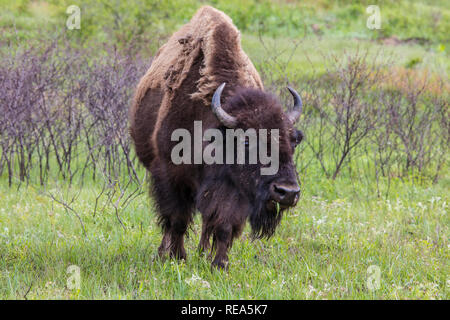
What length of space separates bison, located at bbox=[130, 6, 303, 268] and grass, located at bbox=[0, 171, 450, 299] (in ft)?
1.24

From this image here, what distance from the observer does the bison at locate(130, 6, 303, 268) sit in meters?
4.20

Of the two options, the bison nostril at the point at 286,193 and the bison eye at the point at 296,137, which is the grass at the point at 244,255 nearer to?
the bison nostril at the point at 286,193

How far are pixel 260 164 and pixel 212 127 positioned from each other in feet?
1.87

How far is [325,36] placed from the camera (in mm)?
23422

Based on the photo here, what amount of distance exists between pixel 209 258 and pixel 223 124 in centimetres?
133

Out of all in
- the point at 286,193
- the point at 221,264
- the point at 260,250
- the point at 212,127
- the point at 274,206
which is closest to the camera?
the point at 286,193

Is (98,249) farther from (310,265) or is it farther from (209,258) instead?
(310,265)

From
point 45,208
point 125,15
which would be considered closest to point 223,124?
point 45,208

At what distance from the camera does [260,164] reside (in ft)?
13.5

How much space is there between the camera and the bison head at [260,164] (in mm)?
3973

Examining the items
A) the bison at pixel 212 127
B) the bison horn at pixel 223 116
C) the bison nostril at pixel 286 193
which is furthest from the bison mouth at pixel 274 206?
the bison horn at pixel 223 116

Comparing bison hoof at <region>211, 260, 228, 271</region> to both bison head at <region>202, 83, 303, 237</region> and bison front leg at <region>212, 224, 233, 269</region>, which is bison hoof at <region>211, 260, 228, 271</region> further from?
bison head at <region>202, 83, 303, 237</region>

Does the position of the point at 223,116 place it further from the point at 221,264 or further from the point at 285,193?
the point at 221,264

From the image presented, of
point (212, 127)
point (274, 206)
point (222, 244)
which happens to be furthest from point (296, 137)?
point (222, 244)
